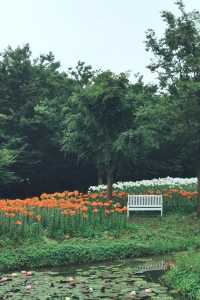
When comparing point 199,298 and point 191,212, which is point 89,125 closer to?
point 191,212

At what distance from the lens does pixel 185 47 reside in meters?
17.7

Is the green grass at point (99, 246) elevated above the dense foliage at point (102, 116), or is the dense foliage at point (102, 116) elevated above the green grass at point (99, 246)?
the dense foliage at point (102, 116)

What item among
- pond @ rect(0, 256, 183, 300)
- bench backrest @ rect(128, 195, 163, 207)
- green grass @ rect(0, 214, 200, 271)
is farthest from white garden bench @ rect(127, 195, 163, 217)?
pond @ rect(0, 256, 183, 300)

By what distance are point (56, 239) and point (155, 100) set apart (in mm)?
6171

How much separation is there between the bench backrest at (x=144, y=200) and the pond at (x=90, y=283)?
6.45 m

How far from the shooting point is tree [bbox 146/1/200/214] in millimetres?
17484

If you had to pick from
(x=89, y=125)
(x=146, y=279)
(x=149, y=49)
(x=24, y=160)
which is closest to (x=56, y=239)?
(x=146, y=279)

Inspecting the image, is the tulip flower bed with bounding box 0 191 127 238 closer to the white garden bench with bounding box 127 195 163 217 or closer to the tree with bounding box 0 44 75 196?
the white garden bench with bounding box 127 195 163 217

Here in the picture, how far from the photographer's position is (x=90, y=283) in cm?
1022

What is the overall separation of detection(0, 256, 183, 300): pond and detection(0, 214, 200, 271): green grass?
585 millimetres

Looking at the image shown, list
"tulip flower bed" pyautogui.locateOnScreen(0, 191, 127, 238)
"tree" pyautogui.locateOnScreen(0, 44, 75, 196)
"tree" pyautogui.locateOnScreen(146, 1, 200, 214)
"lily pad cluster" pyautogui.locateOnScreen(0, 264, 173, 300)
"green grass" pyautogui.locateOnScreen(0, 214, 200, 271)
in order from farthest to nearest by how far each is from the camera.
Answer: "tree" pyautogui.locateOnScreen(0, 44, 75, 196) → "tree" pyautogui.locateOnScreen(146, 1, 200, 214) → "tulip flower bed" pyautogui.locateOnScreen(0, 191, 127, 238) → "green grass" pyautogui.locateOnScreen(0, 214, 200, 271) → "lily pad cluster" pyautogui.locateOnScreen(0, 264, 173, 300)

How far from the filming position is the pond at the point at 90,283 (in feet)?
30.5

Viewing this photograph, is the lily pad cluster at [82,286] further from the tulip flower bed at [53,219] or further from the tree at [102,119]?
the tree at [102,119]

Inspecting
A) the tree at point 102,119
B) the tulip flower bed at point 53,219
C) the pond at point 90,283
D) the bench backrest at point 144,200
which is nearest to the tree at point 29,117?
the tree at point 102,119
